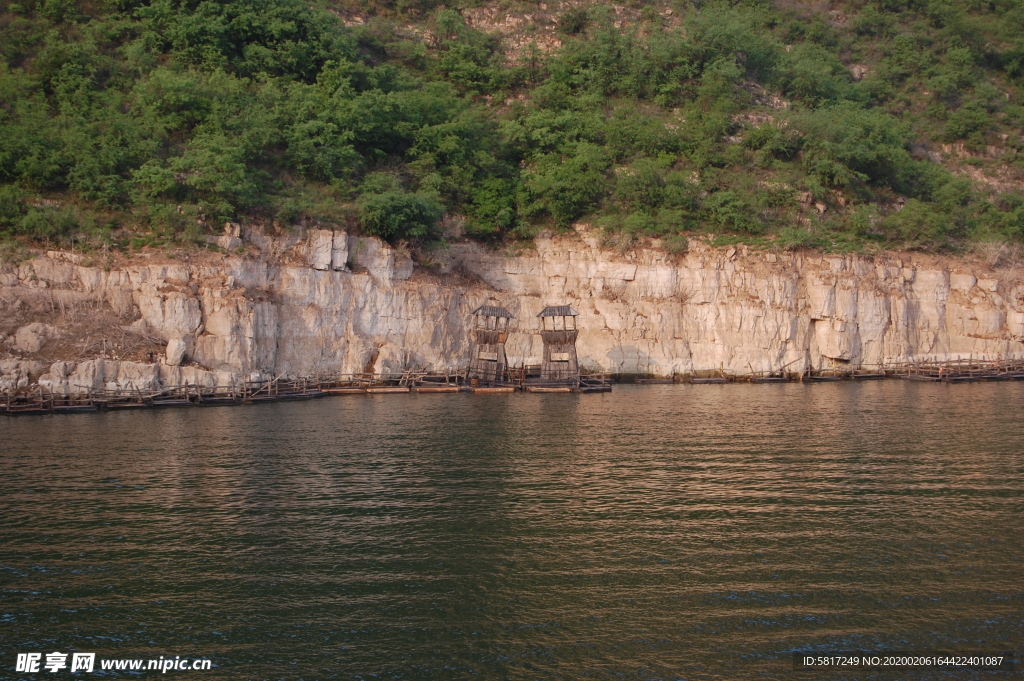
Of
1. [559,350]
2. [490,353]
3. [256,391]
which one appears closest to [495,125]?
[490,353]

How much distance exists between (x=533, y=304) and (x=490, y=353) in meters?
6.83

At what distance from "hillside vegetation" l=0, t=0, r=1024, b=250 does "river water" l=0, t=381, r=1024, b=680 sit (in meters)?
18.7

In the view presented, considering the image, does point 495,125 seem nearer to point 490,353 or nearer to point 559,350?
point 490,353

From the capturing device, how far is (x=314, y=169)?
48.6 m

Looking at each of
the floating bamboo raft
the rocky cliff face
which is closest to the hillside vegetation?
the rocky cliff face

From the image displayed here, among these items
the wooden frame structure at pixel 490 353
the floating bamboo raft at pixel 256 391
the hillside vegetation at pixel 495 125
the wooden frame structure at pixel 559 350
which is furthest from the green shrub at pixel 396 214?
the wooden frame structure at pixel 559 350

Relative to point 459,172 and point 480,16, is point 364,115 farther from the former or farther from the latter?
point 480,16

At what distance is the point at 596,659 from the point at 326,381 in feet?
106

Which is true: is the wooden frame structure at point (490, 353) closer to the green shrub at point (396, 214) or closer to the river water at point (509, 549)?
the green shrub at point (396, 214)

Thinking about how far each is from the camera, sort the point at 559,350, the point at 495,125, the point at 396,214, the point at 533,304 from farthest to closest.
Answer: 1. the point at 495,125
2. the point at 533,304
3. the point at 396,214
4. the point at 559,350

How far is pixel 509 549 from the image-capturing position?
16.0m

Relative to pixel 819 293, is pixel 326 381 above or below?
below

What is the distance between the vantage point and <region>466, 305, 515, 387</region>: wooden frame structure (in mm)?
44375

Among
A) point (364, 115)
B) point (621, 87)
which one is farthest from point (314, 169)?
point (621, 87)
